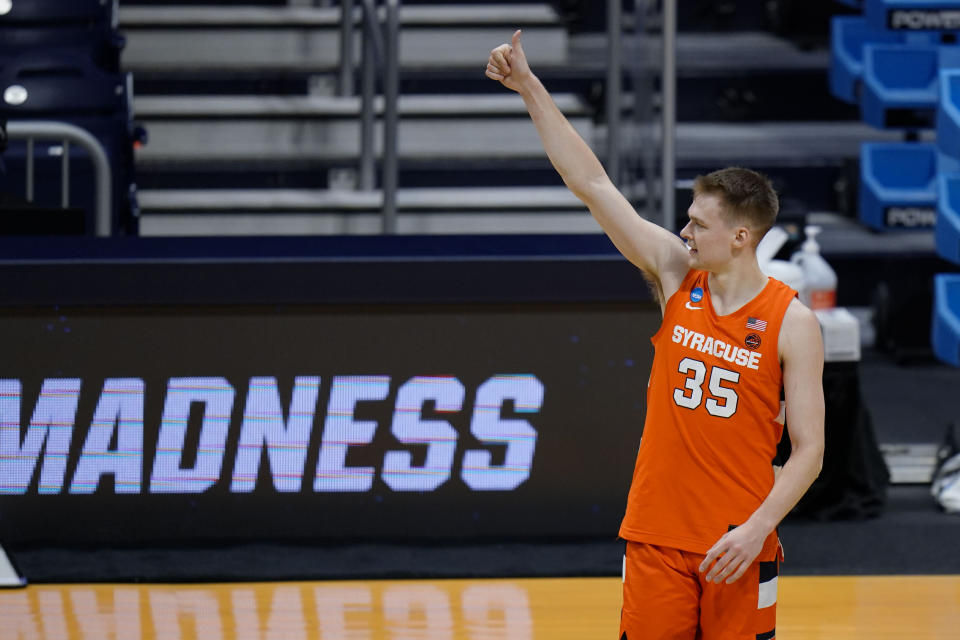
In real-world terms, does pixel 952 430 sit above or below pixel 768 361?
below

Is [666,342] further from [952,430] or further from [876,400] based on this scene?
[876,400]

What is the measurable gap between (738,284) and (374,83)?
5405 millimetres

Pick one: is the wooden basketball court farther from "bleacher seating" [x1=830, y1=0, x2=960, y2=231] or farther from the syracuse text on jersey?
"bleacher seating" [x1=830, y1=0, x2=960, y2=231]

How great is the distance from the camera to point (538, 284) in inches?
207

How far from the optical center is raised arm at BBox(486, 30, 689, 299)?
3.03 meters

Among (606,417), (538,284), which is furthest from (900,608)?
(538,284)

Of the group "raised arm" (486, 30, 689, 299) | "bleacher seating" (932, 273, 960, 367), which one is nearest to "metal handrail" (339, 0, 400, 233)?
"bleacher seating" (932, 273, 960, 367)

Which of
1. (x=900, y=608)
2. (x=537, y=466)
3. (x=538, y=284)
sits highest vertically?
(x=538, y=284)

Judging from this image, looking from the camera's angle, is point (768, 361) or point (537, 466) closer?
point (768, 361)

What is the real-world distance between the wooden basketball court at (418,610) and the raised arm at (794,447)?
5.81ft

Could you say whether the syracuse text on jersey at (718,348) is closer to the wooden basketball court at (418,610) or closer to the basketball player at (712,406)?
the basketball player at (712,406)

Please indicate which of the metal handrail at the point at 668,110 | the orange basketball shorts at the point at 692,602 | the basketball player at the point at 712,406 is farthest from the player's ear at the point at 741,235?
the metal handrail at the point at 668,110

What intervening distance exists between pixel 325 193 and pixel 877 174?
3.38 m

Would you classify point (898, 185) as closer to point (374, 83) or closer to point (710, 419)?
point (374, 83)
